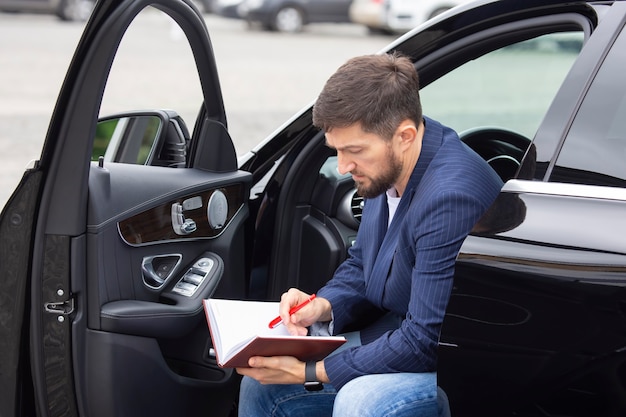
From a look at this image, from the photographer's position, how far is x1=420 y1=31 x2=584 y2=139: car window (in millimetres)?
8578

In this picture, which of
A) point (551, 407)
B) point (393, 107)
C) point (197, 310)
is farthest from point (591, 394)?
point (197, 310)

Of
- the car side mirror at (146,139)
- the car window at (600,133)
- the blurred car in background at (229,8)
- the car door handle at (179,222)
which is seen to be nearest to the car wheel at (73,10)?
the blurred car in background at (229,8)

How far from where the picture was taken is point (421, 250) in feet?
6.86

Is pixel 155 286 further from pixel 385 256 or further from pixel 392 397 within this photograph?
pixel 392 397

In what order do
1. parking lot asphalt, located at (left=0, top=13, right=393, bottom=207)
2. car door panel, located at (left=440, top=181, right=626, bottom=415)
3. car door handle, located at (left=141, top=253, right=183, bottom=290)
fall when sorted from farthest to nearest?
parking lot asphalt, located at (left=0, top=13, right=393, bottom=207), car door handle, located at (left=141, top=253, right=183, bottom=290), car door panel, located at (left=440, top=181, right=626, bottom=415)

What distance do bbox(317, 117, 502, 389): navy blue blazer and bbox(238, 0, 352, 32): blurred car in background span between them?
1561cm

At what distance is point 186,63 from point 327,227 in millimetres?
9938

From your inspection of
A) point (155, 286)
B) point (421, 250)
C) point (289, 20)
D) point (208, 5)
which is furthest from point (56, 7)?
point (421, 250)

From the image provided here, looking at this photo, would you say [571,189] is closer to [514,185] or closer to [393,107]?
[514,185]

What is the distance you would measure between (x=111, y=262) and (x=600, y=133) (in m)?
1.18

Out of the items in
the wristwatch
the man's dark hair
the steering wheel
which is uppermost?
the man's dark hair

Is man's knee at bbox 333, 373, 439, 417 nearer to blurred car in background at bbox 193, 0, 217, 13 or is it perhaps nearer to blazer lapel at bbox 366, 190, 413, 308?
blazer lapel at bbox 366, 190, 413, 308


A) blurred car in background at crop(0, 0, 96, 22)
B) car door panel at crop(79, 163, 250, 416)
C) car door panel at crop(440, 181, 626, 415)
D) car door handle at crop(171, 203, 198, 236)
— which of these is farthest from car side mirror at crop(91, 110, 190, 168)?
blurred car in background at crop(0, 0, 96, 22)

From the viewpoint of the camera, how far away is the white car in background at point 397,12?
53.8ft
